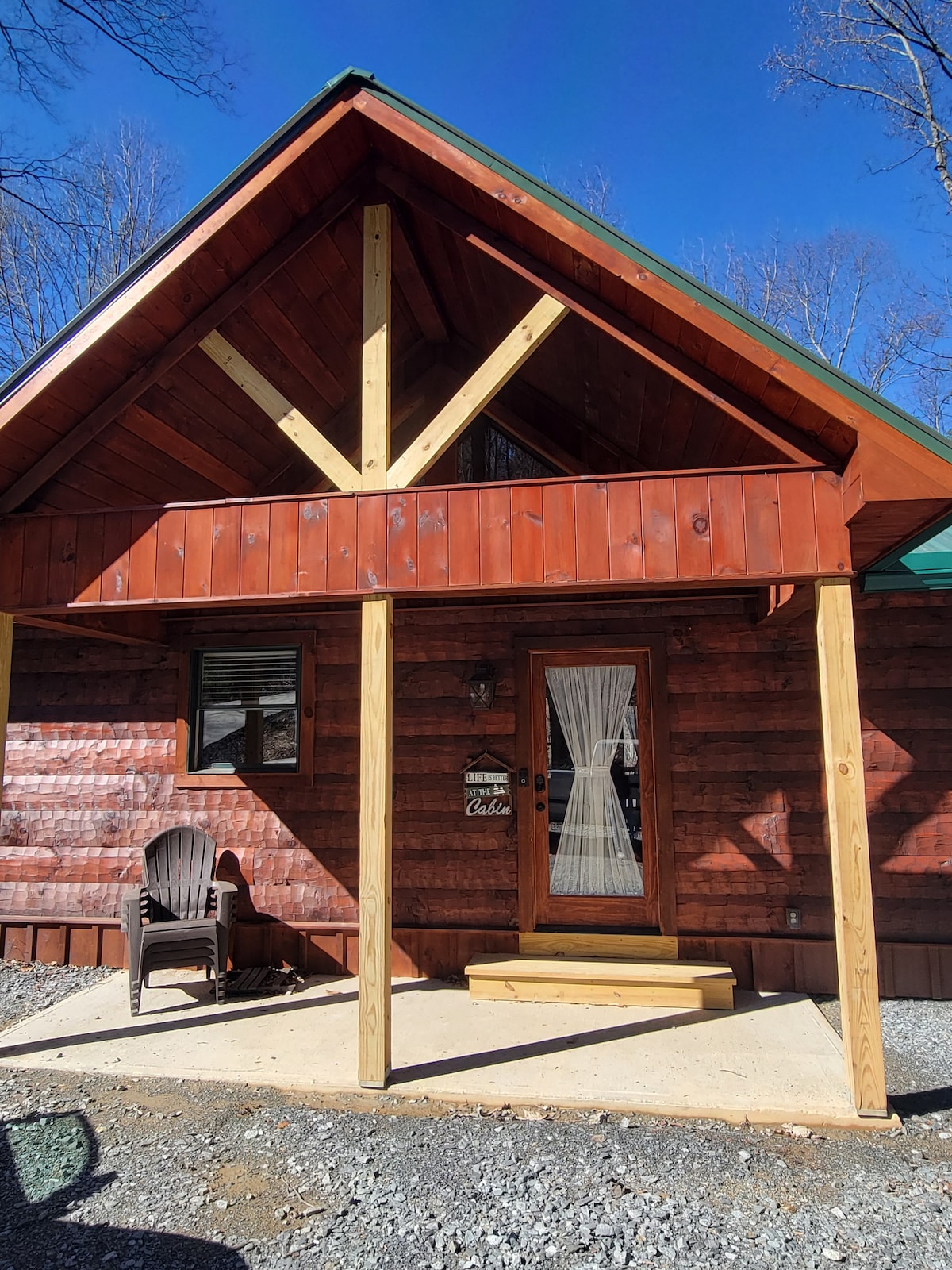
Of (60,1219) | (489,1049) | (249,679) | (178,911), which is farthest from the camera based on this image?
(249,679)

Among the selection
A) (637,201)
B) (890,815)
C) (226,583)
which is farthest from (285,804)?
(637,201)

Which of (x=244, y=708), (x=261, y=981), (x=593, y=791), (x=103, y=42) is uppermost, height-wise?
(x=103, y=42)

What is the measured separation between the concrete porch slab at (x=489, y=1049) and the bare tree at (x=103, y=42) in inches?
250

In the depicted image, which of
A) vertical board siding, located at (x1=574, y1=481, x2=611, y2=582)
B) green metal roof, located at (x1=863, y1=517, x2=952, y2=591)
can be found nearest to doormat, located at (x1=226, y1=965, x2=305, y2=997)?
vertical board siding, located at (x1=574, y1=481, x2=611, y2=582)

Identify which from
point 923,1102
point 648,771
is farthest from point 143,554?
point 923,1102

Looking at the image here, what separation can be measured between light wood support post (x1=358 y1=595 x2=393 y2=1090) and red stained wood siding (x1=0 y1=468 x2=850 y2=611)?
0.28 meters

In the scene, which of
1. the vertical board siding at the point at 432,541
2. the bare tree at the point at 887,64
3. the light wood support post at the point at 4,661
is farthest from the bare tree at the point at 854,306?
the light wood support post at the point at 4,661

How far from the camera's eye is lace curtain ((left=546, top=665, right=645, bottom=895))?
5.34 meters

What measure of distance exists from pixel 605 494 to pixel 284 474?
3.10 metres

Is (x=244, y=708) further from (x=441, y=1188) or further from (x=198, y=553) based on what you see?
(x=441, y=1188)

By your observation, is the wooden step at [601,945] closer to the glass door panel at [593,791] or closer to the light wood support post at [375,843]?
the glass door panel at [593,791]

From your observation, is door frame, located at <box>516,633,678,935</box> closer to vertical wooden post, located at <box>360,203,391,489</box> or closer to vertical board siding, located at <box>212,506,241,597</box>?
vertical wooden post, located at <box>360,203,391,489</box>

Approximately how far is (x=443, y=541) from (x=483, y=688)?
6.03ft

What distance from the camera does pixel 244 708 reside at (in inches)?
226
